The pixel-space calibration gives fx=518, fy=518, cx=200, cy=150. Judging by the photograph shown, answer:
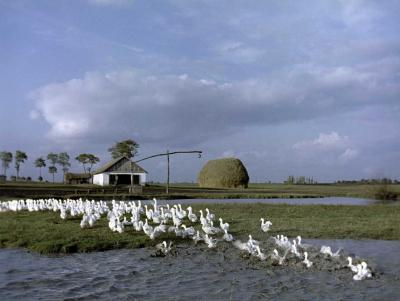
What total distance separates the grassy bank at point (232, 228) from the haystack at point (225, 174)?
2145 inches

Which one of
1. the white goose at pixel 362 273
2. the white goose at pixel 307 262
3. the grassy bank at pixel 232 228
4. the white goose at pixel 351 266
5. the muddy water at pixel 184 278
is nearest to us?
the muddy water at pixel 184 278

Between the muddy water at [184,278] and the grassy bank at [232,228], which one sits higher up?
the grassy bank at [232,228]

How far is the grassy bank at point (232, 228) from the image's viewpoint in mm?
18892

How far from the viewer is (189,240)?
2025 centimetres

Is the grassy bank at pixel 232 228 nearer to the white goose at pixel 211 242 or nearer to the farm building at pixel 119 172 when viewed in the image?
the white goose at pixel 211 242

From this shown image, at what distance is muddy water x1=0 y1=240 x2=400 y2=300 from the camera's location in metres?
12.5

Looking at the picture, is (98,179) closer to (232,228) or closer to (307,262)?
(232,228)

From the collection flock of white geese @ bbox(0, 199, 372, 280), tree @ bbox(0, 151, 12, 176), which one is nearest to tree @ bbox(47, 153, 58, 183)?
tree @ bbox(0, 151, 12, 176)

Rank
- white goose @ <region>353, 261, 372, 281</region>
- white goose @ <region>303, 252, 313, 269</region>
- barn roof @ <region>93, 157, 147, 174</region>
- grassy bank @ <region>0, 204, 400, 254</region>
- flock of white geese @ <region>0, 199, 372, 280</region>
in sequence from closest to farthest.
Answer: white goose @ <region>353, 261, 372, 281</region>
white goose @ <region>303, 252, 313, 269</region>
flock of white geese @ <region>0, 199, 372, 280</region>
grassy bank @ <region>0, 204, 400, 254</region>
barn roof @ <region>93, 157, 147, 174</region>

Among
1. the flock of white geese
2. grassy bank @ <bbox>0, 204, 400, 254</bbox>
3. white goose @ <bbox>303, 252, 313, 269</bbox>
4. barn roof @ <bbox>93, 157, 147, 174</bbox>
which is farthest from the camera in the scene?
barn roof @ <bbox>93, 157, 147, 174</bbox>

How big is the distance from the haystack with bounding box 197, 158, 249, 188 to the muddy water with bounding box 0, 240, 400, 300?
6811 cm

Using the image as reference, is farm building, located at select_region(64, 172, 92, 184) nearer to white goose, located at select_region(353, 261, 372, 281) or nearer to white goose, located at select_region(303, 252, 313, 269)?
white goose, located at select_region(303, 252, 313, 269)

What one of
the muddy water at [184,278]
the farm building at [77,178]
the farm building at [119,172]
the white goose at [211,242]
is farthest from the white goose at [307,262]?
the farm building at [77,178]

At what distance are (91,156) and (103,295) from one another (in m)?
106
